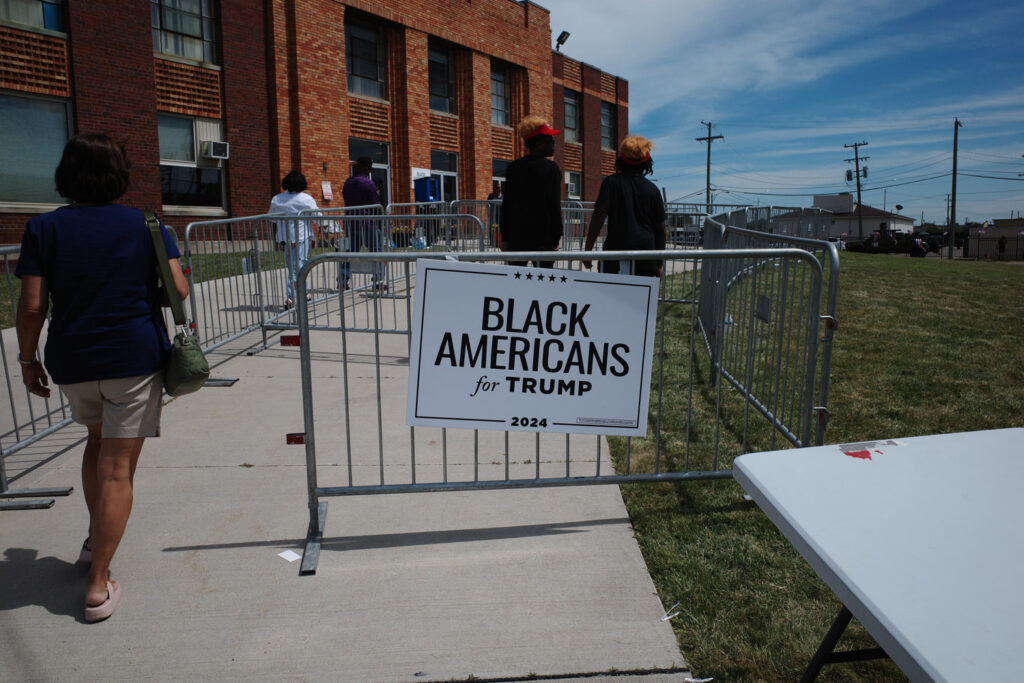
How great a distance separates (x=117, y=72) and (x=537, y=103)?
17721 millimetres

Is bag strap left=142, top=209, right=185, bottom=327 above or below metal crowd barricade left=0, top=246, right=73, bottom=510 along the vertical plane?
above

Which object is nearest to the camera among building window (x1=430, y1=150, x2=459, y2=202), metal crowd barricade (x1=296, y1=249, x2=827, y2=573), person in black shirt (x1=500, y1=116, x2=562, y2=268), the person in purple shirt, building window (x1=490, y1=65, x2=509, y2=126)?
metal crowd barricade (x1=296, y1=249, x2=827, y2=573)

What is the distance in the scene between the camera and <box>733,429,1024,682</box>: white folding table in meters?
1.08

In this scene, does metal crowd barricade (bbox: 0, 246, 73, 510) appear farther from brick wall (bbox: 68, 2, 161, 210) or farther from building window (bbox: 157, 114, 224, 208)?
building window (bbox: 157, 114, 224, 208)

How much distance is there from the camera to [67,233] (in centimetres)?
274

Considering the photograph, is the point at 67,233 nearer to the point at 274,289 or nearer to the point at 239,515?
the point at 239,515

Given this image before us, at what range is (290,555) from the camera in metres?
3.37

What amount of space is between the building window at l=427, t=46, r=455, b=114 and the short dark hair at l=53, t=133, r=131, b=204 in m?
24.1

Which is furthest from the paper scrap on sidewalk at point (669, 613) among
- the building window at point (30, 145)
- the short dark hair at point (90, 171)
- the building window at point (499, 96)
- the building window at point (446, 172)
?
the building window at point (499, 96)

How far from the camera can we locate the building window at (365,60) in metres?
22.4

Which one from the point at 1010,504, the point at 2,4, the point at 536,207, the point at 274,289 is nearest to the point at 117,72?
the point at 2,4

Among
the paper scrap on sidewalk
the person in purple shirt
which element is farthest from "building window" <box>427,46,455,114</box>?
the paper scrap on sidewalk

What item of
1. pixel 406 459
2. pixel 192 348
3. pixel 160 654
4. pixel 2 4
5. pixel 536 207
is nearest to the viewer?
pixel 160 654

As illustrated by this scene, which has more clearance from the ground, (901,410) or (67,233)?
(67,233)
